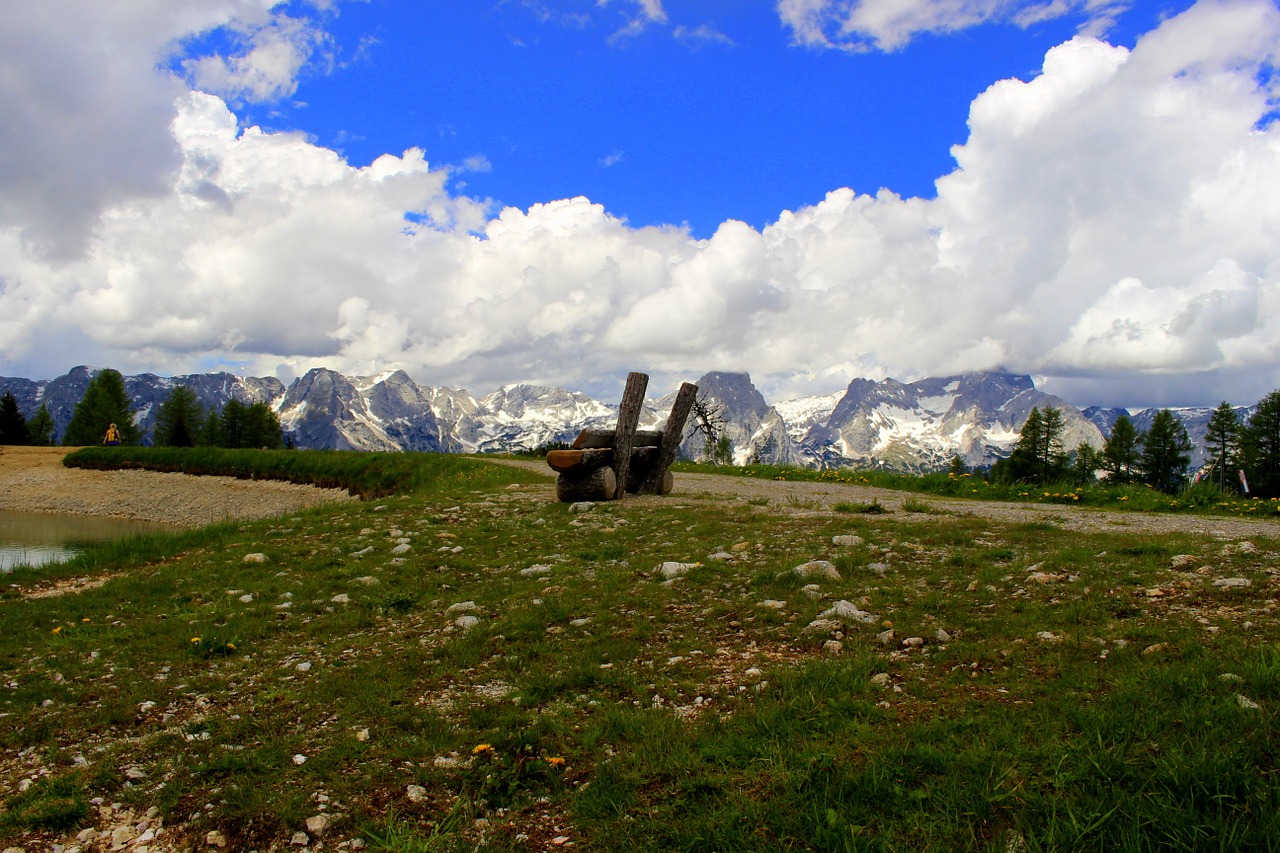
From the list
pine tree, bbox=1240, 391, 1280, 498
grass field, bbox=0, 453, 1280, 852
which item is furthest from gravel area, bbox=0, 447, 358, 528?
pine tree, bbox=1240, 391, 1280, 498

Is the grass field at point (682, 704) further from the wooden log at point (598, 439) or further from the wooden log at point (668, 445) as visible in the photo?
the wooden log at point (668, 445)

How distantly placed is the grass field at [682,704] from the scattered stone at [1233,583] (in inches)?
1.3

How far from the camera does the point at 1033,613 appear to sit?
6691 mm

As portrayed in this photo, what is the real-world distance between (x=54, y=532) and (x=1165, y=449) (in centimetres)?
10006

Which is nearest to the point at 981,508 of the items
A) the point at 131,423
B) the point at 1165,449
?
the point at 1165,449

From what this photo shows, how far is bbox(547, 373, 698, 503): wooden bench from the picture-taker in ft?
57.3

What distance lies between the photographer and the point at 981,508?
16.0 meters

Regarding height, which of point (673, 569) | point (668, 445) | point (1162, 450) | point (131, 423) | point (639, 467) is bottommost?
point (673, 569)

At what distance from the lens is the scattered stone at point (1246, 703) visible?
13.8 ft

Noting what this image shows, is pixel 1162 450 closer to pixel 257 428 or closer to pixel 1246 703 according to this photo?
pixel 1246 703

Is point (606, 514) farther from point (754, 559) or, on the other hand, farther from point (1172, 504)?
point (1172, 504)

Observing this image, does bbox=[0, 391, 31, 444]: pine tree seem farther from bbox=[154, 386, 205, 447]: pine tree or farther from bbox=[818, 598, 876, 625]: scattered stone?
bbox=[818, 598, 876, 625]: scattered stone

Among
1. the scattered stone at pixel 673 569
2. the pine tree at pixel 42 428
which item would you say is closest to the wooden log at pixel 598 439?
the scattered stone at pixel 673 569

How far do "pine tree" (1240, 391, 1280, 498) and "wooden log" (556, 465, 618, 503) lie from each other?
70.4 metres
